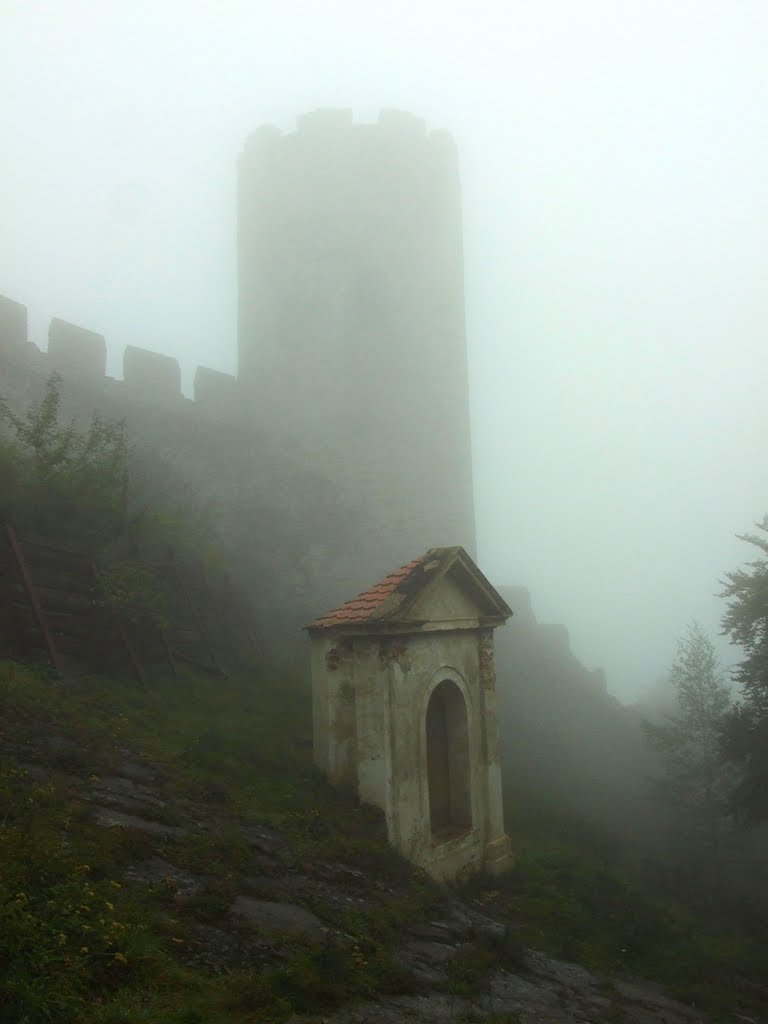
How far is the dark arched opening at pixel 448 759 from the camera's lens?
965 centimetres

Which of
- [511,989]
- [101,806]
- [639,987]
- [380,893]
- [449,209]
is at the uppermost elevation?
[449,209]

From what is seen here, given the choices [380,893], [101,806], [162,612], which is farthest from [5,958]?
[162,612]

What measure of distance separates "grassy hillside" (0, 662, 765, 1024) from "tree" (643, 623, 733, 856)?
745 cm

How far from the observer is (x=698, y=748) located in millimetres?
19375

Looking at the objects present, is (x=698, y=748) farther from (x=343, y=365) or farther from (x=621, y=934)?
(x=343, y=365)

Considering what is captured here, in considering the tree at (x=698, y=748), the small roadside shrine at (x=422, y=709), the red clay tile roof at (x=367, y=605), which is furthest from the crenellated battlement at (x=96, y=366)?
the tree at (x=698, y=748)

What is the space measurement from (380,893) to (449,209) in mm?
22689

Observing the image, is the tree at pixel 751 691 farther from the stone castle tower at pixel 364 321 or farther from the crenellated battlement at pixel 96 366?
the crenellated battlement at pixel 96 366

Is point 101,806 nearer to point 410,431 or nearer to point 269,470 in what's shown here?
point 269,470

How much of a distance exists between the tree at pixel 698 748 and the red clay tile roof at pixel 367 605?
1060cm

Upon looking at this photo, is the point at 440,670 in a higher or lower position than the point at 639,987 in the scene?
higher

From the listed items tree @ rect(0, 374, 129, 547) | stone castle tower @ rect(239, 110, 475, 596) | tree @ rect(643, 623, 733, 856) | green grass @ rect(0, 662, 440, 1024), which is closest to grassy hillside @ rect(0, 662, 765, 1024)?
green grass @ rect(0, 662, 440, 1024)

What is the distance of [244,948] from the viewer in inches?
198

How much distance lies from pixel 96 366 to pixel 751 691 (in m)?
16.1
